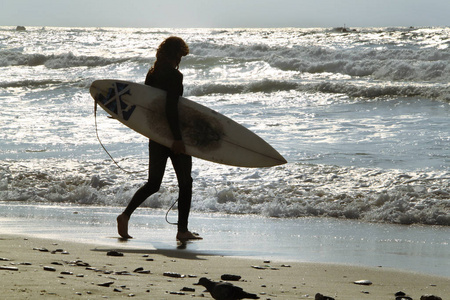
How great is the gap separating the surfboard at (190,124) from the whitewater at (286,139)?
1357 millimetres

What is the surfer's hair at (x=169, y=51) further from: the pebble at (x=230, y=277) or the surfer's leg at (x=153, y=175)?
the pebble at (x=230, y=277)

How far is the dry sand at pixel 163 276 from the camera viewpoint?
2.76 metres

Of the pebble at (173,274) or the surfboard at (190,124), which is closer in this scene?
the pebble at (173,274)

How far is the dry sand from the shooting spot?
2764 mm

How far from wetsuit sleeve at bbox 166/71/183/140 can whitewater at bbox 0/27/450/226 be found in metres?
2.28

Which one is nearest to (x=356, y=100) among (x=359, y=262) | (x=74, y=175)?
(x=74, y=175)

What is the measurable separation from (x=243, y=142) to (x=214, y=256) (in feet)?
5.30

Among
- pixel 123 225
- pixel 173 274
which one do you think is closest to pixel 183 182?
pixel 123 225

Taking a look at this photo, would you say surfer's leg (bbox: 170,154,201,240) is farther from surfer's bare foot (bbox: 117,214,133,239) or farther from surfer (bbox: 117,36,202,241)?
surfer's bare foot (bbox: 117,214,133,239)

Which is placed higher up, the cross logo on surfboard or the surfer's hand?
the cross logo on surfboard

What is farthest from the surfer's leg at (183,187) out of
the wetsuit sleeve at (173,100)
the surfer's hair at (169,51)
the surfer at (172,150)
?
the surfer's hair at (169,51)

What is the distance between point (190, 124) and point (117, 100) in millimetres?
737

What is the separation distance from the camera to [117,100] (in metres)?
5.73

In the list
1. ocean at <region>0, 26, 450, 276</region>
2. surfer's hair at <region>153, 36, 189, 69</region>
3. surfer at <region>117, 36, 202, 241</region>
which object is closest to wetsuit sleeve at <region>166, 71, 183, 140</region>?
surfer at <region>117, 36, 202, 241</region>
